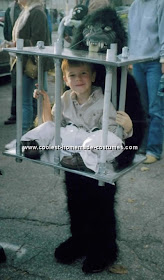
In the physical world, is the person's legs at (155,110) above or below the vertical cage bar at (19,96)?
below

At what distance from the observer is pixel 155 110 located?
450 cm

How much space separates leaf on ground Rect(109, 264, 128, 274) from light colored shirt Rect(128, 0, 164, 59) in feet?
6.59

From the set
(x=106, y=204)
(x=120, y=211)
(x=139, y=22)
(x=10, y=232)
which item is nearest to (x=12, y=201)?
(x=10, y=232)

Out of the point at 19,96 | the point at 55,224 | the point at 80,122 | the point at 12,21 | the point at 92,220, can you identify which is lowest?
the point at 55,224

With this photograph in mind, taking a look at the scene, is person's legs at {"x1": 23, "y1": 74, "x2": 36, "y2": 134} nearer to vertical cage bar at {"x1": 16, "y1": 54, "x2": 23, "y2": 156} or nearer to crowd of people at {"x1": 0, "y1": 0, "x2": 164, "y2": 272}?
crowd of people at {"x1": 0, "y1": 0, "x2": 164, "y2": 272}

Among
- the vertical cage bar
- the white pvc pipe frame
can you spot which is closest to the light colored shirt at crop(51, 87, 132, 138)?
the white pvc pipe frame

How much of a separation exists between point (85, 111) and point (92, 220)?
665 millimetres

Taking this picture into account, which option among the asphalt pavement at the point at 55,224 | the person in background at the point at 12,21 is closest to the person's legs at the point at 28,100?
the asphalt pavement at the point at 55,224

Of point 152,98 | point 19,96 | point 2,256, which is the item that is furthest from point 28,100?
point 19,96

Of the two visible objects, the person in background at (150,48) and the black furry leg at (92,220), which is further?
the person in background at (150,48)

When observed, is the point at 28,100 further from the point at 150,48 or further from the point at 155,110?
the point at 150,48

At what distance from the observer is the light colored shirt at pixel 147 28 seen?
4.01 metres

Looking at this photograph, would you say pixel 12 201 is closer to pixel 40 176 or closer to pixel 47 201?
pixel 47 201

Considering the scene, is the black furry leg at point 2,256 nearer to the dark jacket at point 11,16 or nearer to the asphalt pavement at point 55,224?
the asphalt pavement at point 55,224
